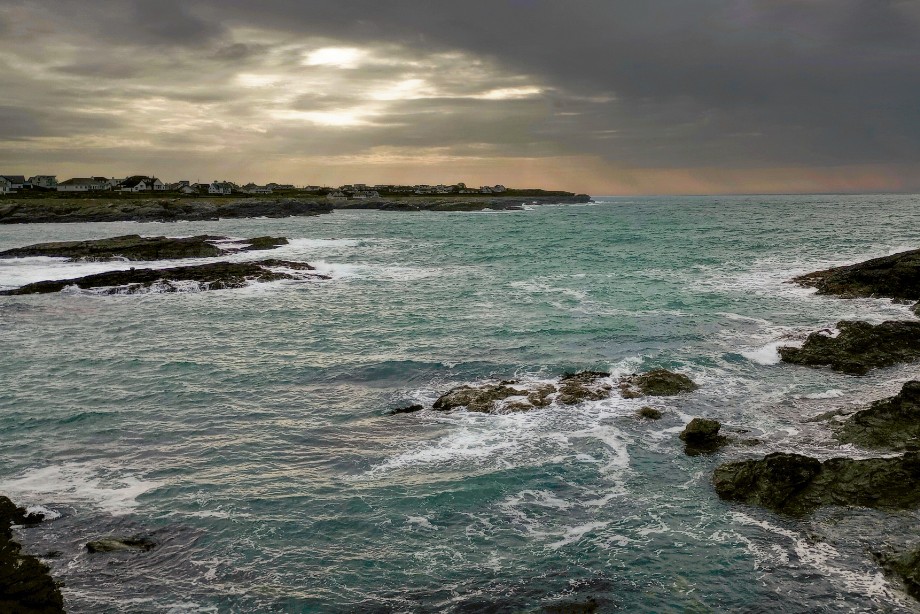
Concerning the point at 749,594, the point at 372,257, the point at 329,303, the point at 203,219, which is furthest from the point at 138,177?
the point at 749,594

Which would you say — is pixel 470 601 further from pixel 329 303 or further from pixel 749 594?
pixel 329 303

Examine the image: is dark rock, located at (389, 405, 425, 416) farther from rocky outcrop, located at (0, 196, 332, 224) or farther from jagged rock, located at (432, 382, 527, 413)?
rocky outcrop, located at (0, 196, 332, 224)

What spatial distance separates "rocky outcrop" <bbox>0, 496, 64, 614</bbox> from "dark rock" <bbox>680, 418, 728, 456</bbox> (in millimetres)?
13747

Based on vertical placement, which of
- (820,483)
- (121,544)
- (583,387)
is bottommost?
(121,544)

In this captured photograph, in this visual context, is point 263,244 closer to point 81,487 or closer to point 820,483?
point 81,487

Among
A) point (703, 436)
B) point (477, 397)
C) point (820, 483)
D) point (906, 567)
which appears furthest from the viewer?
point (477, 397)

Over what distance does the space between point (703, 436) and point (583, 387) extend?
4905 mm

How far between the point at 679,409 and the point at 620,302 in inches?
683

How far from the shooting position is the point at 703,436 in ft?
52.3

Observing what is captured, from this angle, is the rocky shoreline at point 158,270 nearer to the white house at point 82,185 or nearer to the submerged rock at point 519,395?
the submerged rock at point 519,395

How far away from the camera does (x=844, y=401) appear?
18594mm

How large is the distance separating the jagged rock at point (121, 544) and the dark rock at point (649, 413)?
13005 mm

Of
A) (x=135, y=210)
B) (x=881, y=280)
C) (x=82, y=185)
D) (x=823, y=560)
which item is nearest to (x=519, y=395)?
(x=823, y=560)

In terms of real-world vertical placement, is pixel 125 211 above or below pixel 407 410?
above
